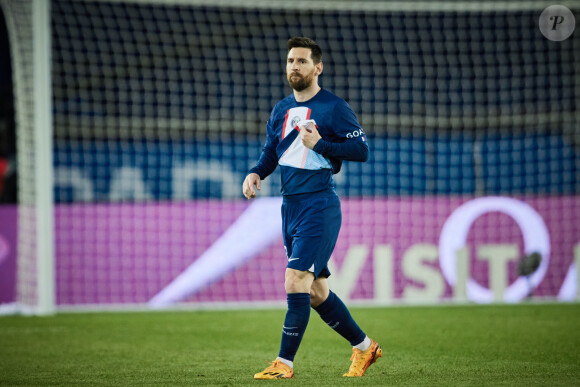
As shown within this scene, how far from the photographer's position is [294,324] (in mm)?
4207

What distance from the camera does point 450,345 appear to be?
5.72 meters

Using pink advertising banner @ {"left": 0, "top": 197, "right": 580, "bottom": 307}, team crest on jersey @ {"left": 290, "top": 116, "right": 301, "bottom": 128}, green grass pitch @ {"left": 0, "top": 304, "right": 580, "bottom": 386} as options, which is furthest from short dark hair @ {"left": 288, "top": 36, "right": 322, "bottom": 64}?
pink advertising banner @ {"left": 0, "top": 197, "right": 580, "bottom": 307}

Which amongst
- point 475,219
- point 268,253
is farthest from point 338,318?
point 475,219

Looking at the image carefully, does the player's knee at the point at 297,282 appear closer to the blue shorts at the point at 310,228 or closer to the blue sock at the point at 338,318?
the blue shorts at the point at 310,228

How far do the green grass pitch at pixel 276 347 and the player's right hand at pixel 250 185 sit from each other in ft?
3.00

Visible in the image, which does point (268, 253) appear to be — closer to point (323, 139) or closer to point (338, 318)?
point (338, 318)

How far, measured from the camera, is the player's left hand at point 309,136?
418cm

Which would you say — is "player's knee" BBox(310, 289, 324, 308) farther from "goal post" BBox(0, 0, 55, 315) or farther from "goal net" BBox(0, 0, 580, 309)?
"goal net" BBox(0, 0, 580, 309)

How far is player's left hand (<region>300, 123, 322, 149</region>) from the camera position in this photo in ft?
13.7

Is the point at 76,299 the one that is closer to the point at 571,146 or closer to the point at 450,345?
the point at 450,345

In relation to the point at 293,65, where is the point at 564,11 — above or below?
above

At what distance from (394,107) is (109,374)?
30.7 ft

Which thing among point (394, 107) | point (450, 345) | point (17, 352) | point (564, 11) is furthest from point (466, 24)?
point (17, 352)

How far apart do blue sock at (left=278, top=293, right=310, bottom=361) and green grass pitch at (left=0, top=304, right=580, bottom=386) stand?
0.17m
